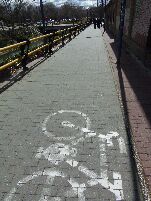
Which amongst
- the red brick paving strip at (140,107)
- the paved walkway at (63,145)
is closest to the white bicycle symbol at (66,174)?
the paved walkway at (63,145)

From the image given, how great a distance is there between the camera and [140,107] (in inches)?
248

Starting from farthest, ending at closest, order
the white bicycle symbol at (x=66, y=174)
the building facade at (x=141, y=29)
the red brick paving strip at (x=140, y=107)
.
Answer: the building facade at (x=141, y=29)
the red brick paving strip at (x=140, y=107)
the white bicycle symbol at (x=66, y=174)

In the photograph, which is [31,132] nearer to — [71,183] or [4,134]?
[4,134]

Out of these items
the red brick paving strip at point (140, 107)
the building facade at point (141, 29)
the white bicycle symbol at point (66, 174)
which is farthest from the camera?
the building facade at point (141, 29)

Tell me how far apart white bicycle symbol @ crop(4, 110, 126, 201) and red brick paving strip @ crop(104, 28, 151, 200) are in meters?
0.34

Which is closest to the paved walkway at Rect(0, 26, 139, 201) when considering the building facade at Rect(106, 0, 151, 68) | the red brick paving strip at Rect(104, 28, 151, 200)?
the red brick paving strip at Rect(104, 28, 151, 200)

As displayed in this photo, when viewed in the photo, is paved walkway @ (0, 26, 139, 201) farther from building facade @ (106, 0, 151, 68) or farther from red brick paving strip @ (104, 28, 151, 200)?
building facade @ (106, 0, 151, 68)

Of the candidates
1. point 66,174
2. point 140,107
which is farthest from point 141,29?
point 66,174

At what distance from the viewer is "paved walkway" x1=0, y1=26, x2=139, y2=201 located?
3461mm

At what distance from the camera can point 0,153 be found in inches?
168

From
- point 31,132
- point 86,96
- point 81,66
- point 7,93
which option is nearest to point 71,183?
point 31,132

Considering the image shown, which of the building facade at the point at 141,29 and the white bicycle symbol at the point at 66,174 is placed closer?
the white bicycle symbol at the point at 66,174

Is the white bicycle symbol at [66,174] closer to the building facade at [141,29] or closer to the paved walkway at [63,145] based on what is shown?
the paved walkway at [63,145]

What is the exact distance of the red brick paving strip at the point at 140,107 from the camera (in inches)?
166
